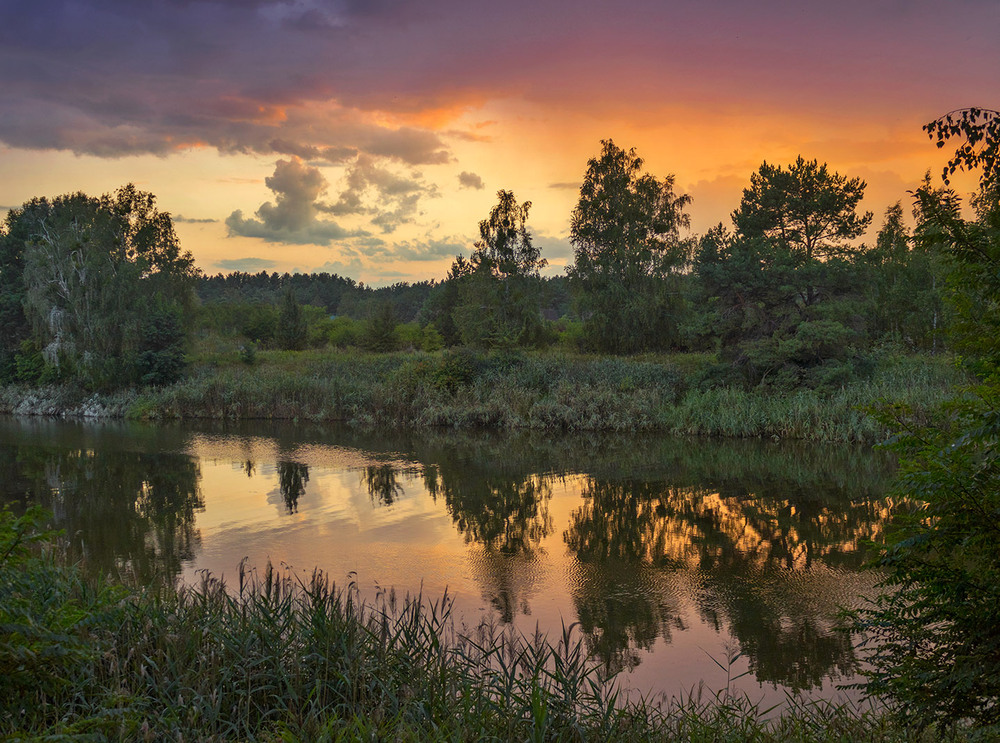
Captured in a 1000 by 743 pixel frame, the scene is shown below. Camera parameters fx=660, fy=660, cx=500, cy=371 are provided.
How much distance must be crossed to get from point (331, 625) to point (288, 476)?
11927mm

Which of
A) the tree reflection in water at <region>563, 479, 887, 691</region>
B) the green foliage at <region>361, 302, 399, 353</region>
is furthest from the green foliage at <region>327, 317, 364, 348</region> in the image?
the tree reflection in water at <region>563, 479, 887, 691</region>

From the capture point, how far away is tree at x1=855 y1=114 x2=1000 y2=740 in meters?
3.35

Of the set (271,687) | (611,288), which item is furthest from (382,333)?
(271,687)

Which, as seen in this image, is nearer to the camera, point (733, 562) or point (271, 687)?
point (271, 687)

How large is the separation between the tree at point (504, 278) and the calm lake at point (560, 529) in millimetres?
12124

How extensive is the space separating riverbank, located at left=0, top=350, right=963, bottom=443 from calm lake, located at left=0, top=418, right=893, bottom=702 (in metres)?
2.02

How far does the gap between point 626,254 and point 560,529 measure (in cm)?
2573

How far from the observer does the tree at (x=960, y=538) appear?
3346 millimetres

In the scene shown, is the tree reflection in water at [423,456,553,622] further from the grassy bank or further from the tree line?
the tree line

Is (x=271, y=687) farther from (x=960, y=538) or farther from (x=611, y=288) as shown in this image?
(x=611, y=288)

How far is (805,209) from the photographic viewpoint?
24953 millimetres

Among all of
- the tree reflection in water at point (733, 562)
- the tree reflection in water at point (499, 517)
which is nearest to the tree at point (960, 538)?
the tree reflection in water at point (733, 562)

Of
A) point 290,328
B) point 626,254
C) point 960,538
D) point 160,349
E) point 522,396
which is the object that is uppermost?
point 626,254

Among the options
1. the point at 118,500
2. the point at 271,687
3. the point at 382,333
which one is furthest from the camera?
the point at 382,333
